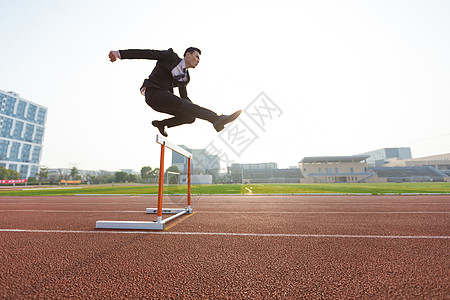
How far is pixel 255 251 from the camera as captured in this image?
220cm

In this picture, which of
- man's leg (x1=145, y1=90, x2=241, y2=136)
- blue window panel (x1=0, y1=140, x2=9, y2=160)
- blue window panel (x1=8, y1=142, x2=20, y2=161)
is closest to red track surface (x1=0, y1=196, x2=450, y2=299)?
man's leg (x1=145, y1=90, x2=241, y2=136)

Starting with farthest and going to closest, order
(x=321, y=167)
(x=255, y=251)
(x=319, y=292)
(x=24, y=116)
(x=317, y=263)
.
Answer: (x=24, y=116), (x=321, y=167), (x=255, y=251), (x=317, y=263), (x=319, y=292)

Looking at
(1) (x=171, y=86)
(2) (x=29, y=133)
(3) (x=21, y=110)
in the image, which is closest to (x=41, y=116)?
(3) (x=21, y=110)

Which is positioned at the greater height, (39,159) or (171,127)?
(39,159)

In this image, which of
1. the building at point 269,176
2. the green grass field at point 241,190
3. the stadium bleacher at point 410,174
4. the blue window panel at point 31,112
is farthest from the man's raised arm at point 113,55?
the blue window panel at point 31,112

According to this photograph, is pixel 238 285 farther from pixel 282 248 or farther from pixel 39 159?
pixel 39 159

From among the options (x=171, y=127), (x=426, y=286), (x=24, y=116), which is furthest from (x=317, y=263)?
(x=24, y=116)

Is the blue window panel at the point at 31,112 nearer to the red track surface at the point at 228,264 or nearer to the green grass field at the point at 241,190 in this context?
the green grass field at the point at 241,190

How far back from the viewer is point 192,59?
2.95 meters

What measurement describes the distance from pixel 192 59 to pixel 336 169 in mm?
70091

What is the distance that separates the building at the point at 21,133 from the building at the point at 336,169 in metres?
98.8

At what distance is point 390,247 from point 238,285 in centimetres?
198

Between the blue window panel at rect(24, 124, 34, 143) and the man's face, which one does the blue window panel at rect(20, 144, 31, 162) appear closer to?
the blue window panel at rect(24, 124, 34, 143)

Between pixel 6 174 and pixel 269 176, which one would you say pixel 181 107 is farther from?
pixel 6 174
